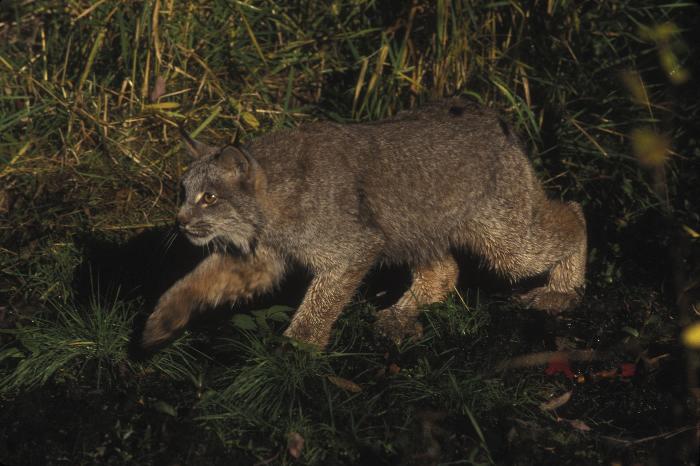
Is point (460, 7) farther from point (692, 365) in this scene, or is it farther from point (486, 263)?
point (692, 365)

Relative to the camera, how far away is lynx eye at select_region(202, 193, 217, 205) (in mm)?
5418

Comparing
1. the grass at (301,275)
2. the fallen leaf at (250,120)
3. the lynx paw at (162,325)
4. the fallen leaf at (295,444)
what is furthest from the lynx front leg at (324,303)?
the fallen leaf at (250,120)

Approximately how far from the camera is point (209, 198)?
543cm

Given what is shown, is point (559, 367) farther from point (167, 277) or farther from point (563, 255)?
point (167, 277)

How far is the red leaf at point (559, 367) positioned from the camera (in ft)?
16.5

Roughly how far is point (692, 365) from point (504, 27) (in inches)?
128

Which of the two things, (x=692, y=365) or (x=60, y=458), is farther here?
(x=692, y=365)

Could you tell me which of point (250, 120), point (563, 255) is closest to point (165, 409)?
point (250, 120)

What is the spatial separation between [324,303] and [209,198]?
0.95m

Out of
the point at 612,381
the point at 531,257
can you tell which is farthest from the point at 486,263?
the point at 612,381

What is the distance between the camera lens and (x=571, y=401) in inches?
196

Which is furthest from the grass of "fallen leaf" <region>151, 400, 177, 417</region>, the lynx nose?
the lynx nose

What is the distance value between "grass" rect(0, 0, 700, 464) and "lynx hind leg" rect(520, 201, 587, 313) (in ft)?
0.65

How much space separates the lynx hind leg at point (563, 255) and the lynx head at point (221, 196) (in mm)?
2069
